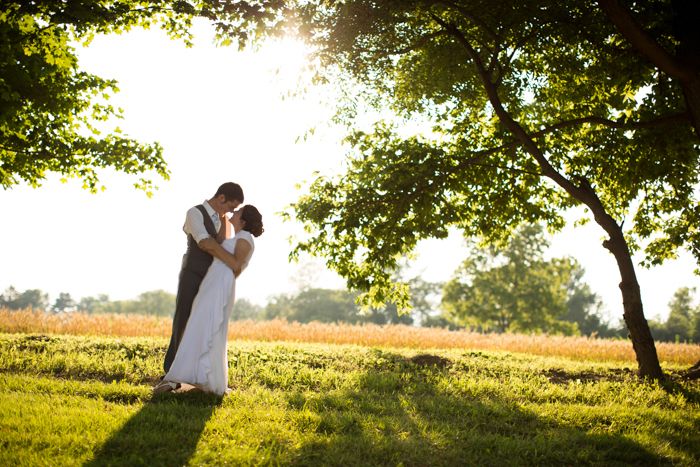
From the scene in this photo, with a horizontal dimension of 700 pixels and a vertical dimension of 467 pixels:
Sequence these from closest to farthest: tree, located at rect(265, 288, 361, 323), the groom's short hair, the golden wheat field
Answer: the groom's short hair, the golden wheat field, tree, located at rect(265, 288, 361, 323)

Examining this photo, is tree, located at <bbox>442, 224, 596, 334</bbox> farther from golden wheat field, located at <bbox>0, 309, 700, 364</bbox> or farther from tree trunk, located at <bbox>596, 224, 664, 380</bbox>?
tree trunk, located at <bbox>596, 224, 664, 380</bbox>

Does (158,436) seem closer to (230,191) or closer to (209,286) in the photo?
(209,286)

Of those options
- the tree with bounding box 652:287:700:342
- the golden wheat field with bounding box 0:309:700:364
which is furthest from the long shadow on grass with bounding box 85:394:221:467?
the tree with bounding box 652:287:700:342

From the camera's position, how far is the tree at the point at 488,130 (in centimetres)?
1035

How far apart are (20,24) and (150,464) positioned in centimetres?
869

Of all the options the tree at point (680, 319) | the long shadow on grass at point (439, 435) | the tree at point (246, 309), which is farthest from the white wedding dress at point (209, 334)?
the tree at point (246, 309)

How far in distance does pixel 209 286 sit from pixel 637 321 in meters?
9.06

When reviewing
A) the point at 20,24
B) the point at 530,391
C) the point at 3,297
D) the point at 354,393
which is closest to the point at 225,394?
the point at 354,393

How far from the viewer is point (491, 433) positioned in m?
6.44

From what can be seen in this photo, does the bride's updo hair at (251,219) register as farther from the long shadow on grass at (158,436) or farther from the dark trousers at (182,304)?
the long shadow on grass at (158,436)

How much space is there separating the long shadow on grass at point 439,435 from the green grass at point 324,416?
22mm

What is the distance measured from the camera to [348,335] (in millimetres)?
19859

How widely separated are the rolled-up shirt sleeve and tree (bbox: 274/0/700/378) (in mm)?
4046

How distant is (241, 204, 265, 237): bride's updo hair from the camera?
7.22 metres
